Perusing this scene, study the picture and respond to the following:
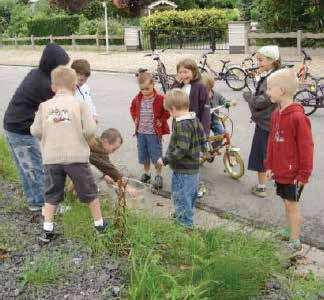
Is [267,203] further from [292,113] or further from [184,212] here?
[292,113]

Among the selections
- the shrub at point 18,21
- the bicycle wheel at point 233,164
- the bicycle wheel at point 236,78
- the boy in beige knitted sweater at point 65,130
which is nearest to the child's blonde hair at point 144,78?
the bicycle wheel at point 233,164

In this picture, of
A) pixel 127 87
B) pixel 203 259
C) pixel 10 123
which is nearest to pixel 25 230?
pixel 10 123

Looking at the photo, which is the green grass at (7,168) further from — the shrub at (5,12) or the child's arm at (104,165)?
the shrub at (5,12)

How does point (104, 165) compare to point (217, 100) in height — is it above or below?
below

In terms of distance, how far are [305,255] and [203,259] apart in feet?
4.23

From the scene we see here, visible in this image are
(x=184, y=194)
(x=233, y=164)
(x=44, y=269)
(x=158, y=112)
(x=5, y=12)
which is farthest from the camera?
(x=5, y=12)

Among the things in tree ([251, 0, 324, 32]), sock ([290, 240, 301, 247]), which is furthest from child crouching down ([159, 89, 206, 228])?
tree ([251, 0, 324, 32])

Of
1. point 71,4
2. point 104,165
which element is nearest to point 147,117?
point 104,165

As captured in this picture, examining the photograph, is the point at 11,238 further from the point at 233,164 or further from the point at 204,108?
the point at 233,164

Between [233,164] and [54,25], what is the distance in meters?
30.3

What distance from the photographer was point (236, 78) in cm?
1509

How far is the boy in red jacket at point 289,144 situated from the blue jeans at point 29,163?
7.10ft

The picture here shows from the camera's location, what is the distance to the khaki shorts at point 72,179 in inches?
175

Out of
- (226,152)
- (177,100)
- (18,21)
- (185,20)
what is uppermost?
(18,21)
